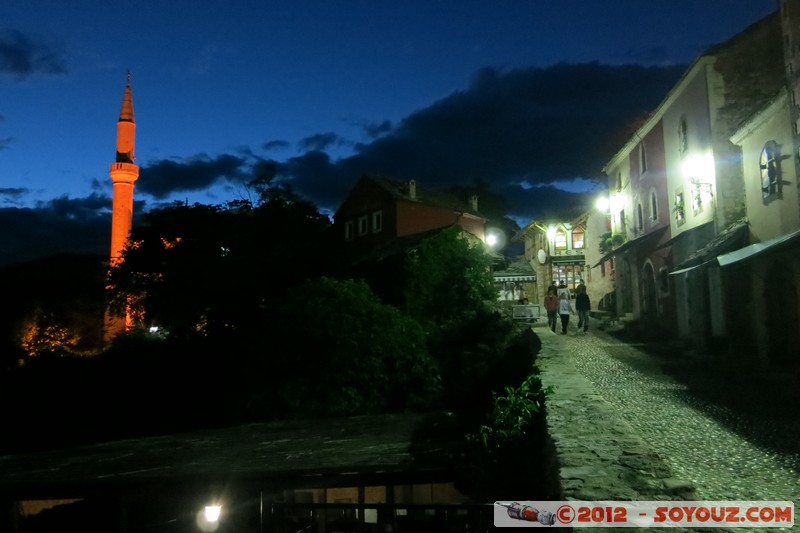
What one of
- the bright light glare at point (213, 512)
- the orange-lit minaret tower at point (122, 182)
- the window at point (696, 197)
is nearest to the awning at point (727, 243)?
the window at point (696, 197)

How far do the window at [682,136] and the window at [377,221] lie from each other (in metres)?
22.6

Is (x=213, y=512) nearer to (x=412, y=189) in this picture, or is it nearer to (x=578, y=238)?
(x=412, y=189)

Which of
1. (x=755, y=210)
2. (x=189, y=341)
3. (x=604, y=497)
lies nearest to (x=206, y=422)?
(x=189, y=341)

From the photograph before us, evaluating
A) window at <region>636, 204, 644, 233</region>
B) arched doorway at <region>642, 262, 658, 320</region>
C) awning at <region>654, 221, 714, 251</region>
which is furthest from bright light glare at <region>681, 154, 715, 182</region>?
window at <region>636, 204, 644, 233</region>

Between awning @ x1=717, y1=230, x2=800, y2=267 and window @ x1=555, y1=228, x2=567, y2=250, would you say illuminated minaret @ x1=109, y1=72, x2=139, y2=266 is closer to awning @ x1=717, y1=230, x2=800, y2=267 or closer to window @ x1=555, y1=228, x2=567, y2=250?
window @ x1=555, y1=228, x2=567, y2=250

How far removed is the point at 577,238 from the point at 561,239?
3.62 ft

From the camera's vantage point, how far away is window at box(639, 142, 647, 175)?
2497 centimetres

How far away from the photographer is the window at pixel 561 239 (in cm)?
4156

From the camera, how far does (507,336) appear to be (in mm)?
20422

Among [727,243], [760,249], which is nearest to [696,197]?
[727,243]

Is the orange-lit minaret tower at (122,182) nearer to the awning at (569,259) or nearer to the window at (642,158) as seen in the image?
the awning at (569,259)

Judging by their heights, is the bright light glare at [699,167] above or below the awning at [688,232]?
above

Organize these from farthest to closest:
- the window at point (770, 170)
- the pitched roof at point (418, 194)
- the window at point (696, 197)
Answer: the pitched roof at point (418, 194) → the window at point (696, 197) → the window at point (770, 170)

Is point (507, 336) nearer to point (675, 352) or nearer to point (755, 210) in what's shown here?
point (675, 352)
